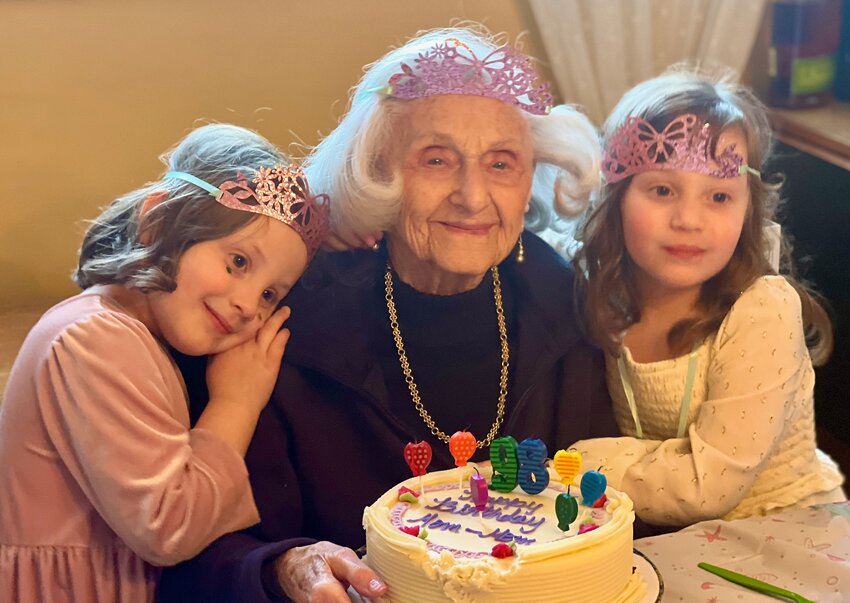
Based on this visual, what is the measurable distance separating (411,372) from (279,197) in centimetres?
37

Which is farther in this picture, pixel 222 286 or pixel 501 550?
pixel 222 286

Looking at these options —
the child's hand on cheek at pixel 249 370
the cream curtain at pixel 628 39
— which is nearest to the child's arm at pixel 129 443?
the child's hand on cheek at pixel 249 370

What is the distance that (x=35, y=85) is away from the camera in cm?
230

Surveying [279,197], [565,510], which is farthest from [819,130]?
[565,510]

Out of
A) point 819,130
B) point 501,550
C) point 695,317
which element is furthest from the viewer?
point 819,130

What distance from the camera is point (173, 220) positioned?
5.05 ft

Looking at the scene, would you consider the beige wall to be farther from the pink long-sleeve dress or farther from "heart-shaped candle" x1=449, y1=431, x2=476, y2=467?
"heart-shaped candle" x1=449, y1=431, x2=476, y2=467

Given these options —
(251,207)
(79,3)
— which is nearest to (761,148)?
(251,207)

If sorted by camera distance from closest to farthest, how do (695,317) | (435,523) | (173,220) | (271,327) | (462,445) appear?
(435,523) < (462,445) < (173,220) < (271,327) < (695,317)

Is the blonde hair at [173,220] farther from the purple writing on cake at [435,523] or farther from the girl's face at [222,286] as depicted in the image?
the purple writing on cake at [435,523]

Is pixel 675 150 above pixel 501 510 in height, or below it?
above

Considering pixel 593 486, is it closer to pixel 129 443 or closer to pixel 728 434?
pixel 728 434

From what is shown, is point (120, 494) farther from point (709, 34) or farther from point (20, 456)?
point (709, 34)

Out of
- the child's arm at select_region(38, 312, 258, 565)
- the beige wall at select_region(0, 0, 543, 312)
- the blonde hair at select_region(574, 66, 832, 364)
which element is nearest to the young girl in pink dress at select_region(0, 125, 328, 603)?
the child's arm at select_region(38, 312, 258, 565)
